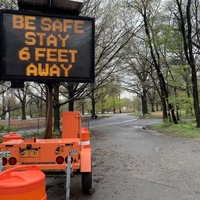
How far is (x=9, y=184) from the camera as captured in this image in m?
2.65

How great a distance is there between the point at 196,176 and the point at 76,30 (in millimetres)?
4560

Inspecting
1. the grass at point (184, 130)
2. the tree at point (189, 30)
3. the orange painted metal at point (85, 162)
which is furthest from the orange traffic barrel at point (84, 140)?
the tree at point (189, 30)

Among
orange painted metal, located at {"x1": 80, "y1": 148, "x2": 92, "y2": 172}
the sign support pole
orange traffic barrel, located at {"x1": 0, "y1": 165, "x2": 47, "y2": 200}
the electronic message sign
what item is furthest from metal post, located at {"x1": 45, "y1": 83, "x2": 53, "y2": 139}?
orange traffic barrel, located at {"x1": 0, "y1": 165, "x2": 47, "y2": 200}

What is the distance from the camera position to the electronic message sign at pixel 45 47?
546cm

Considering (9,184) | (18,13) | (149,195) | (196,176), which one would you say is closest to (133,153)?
(196,176)

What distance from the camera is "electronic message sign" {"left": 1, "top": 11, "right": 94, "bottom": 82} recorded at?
5.46 metres

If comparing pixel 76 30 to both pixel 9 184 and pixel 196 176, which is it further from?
pixel 196 176

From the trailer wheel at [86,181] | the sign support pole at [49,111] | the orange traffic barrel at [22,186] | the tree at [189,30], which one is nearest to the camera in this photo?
the orange traffic barrel at [22,186]

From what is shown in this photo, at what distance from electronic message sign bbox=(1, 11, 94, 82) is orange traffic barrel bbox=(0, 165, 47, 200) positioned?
2901mm

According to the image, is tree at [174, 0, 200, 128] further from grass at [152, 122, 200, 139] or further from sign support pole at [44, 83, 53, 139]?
sign support pole at [44, 83, 53, 139]

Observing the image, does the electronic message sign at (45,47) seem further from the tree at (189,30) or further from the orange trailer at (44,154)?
the tree at (189,30)

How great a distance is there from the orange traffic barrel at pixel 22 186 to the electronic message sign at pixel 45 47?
2.90 meters

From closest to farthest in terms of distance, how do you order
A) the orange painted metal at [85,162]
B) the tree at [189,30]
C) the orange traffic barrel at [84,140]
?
the orange painted metal at [85,162], the orange traffic barrel at [84,140], the tree at [189,30]

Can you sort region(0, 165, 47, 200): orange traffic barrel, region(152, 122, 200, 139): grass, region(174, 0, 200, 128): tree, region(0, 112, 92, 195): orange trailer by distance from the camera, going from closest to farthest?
region(0, 165, 47, 200): orange traffic barrel < region(0, 112, 92, 195): orange trailer < region(152, 122, 200, 139): grass < region(174, 0, 200, 128): tree
